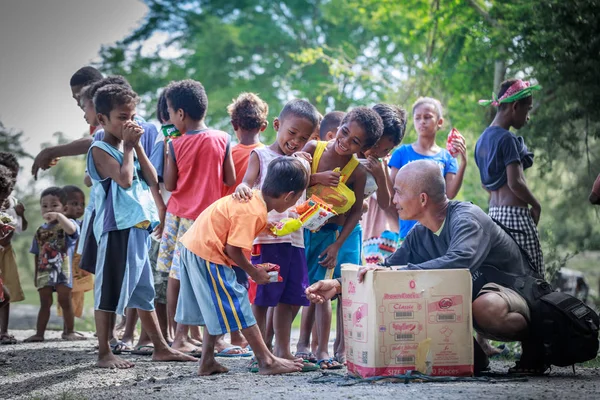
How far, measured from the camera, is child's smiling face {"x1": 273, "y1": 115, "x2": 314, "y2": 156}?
17.1 ft

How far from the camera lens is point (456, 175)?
6.41m

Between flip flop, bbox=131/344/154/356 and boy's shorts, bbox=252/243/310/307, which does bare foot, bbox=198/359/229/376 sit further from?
flip flop, bbox=131/344/154/356

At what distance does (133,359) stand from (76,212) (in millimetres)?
2619

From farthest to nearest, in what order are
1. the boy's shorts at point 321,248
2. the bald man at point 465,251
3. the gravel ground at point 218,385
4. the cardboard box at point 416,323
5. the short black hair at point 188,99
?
the short black hair at point 188,99 < the boy's shorts at point 321,248 < the bald man at point 465,251 < the cardboard box at point 416,323 < the gravel ground at point 218,385

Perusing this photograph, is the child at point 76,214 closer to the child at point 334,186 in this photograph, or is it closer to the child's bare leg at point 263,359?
the child at point 334,186

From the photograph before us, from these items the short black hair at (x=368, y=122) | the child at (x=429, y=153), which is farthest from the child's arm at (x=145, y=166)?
the child at (x=429, y=153)

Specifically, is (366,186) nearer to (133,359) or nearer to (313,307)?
(313,307)

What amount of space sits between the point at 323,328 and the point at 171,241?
1.45 meters

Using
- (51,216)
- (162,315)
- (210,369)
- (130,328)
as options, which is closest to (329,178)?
(210,369)

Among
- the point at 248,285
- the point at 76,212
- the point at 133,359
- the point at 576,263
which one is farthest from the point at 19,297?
the point at 576,263

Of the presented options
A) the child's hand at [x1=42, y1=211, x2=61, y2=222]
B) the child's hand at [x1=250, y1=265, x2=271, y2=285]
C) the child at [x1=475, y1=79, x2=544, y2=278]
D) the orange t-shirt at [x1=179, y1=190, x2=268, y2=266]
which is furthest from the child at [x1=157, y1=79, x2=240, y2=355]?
the child at [x1=475, y1=79, x2=544, y2=278]

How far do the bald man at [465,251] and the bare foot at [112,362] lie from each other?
1.38m

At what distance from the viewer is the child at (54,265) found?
275 inches

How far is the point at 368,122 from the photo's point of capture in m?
5.08
